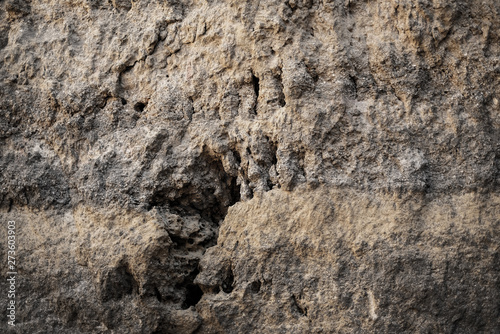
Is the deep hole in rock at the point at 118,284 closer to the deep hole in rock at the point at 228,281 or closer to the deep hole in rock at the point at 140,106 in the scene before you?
the deep hole in rock at the point at 228,281

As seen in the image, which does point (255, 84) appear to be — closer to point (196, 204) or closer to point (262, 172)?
point (262, 172)

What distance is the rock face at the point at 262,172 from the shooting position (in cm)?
194

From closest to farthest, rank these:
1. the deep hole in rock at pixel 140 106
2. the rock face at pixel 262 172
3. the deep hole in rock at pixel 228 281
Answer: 1. the rock face at pixel 262 172
2. the deep hole in rock at pixel 228 281
3. the deep hole in rock at pixel 140 106

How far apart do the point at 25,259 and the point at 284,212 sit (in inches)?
43.1

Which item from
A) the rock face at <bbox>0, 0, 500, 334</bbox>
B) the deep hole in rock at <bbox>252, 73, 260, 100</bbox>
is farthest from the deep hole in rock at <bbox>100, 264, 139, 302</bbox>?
the deep hole in rock at <bbox>252, 73, 260, 100</bbox>

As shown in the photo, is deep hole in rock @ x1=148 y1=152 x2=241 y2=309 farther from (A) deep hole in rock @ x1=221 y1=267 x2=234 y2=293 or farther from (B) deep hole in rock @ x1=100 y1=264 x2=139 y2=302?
(B) deep hole in rock @ x1=100 y1=264 x2=139 y2=302

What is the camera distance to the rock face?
6.36 feet

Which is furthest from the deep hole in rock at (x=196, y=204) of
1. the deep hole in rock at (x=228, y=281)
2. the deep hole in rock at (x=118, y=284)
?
the deep hole in rock at (x=118, y=284)

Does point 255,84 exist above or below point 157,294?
above

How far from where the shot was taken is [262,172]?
2078mm

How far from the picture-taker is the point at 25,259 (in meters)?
2.19

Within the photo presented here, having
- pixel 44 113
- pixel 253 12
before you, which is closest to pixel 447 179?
pixel 253 12

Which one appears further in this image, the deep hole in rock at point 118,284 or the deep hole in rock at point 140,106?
the deep hole in rock at point 140,106

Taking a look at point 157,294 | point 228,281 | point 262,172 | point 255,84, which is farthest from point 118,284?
point 255,84
